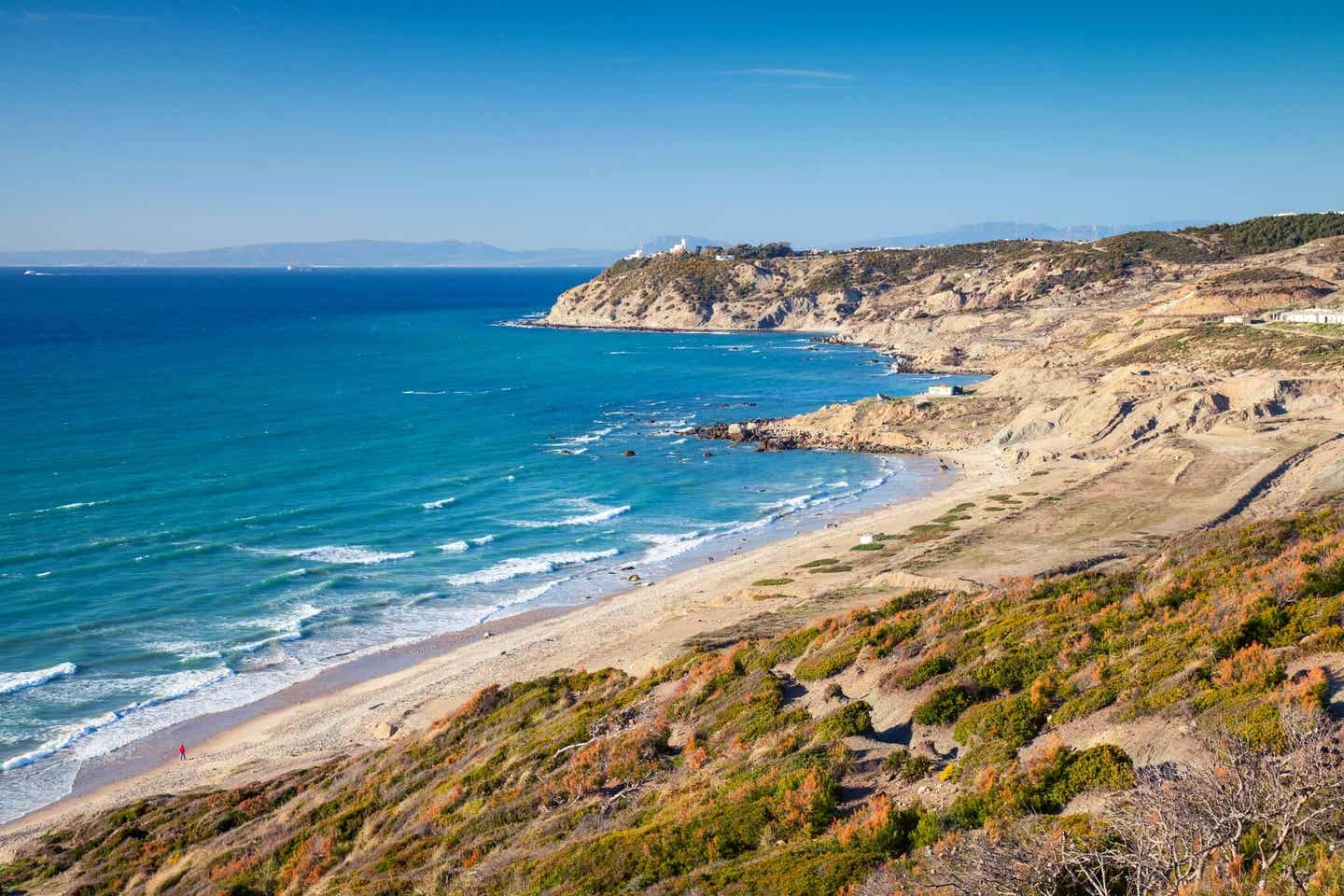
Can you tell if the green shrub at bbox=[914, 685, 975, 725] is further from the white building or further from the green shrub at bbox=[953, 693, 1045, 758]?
the white building

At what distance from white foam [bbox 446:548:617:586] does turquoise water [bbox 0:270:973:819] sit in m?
0.17

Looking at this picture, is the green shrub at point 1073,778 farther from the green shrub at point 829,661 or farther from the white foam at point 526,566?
the white foam at point 526,566

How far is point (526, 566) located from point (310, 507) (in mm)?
16427

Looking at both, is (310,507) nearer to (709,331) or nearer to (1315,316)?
(1315,316)

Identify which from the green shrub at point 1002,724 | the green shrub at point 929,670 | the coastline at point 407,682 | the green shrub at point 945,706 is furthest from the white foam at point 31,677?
the green shrub at point 1002,724

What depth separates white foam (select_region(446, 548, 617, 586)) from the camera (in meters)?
45.3

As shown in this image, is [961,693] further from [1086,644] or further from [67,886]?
[67,886]

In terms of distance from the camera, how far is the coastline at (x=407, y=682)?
2752 cm

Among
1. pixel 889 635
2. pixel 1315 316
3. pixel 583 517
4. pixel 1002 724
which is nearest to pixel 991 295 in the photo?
pixel 1315 316

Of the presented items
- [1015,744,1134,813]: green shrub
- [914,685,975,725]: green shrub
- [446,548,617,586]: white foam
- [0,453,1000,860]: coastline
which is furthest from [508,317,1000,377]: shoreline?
[1015,744,1134,813]: green shrub

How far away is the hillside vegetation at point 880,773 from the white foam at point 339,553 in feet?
73.8

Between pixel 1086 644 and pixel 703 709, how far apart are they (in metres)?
7.84

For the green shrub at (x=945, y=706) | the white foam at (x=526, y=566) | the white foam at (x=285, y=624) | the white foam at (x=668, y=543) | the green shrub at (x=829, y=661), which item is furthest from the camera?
the white foam at (x=668, y=543)

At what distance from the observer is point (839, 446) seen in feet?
244
